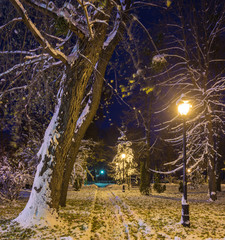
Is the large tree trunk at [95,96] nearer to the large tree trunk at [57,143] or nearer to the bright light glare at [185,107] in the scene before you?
the large tree trunk at [57,143]

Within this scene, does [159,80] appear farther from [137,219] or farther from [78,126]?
[137,219]

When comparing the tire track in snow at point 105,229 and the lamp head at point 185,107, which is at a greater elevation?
the lamp head at point 185,107

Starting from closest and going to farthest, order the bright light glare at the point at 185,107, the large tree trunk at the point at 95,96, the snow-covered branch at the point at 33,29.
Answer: the snow-covered branch at the point at 33,29
the large tree trunk at the point at 95,96
the bright light glare at the point at 185,107

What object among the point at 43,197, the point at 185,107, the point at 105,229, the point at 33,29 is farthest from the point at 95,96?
the point at 105,229

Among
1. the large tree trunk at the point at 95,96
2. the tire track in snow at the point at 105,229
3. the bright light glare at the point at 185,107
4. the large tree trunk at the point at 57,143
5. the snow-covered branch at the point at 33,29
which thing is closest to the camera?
the snow-covered branch at the point at 33,29

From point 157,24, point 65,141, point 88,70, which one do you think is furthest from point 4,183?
point 157,24

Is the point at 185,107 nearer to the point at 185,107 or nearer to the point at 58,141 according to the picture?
the point at 185,107

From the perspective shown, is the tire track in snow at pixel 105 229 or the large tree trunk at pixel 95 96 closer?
the tire track in snow at pixel 105 229

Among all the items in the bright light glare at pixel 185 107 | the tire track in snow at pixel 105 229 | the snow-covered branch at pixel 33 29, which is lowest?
the tire track in snow at pixel 105 229

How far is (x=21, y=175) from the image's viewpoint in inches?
478

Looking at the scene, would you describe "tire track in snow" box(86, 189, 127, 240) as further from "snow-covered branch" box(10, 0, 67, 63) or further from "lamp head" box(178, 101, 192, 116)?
"snow-covered branch" box(10, 0, 67, 63)

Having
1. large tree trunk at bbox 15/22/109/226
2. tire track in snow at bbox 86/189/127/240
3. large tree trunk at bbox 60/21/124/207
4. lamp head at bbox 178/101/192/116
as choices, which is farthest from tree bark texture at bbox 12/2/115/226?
lamp head at bbox 178/101/192/116

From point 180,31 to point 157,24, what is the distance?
7.62ft

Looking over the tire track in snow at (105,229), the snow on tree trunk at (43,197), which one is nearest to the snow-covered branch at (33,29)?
the snow on tree trunk at (43,197)
